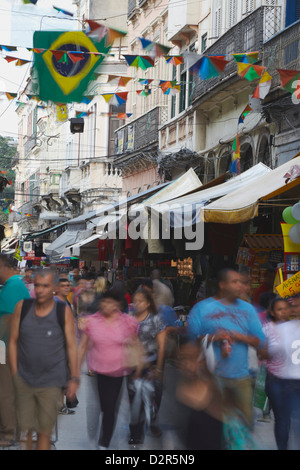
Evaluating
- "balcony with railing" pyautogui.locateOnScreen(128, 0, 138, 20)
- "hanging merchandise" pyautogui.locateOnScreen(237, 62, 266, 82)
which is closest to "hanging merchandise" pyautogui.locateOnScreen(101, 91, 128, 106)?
"hanging merchandise" pyautogui.locateOnScreen(237, 62, 266, 82)

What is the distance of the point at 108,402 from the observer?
759 centimetres

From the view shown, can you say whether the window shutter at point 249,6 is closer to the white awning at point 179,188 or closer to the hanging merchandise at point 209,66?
the white awning at point 179,188

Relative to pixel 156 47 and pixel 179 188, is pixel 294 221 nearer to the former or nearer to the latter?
pixel 156 47

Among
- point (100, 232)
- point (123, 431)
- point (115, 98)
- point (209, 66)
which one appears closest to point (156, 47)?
point (209, 66)

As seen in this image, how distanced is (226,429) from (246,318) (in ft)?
3.47

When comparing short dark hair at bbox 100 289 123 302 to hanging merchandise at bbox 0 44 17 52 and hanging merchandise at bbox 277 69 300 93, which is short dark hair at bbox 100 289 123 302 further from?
hanging merchandise at bbox 0 44 17 52

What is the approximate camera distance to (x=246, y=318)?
21.8ft

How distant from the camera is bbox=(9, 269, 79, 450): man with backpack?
6.59m

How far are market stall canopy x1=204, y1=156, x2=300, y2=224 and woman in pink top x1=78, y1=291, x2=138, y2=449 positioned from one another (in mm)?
3743

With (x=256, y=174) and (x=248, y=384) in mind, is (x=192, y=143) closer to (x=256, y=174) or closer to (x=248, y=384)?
(x=256, y=174)

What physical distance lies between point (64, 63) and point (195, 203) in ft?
11.8

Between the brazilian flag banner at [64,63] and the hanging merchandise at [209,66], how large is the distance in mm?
1803

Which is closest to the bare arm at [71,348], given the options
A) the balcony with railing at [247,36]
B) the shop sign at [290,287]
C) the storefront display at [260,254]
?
the shop sign at [290,287]

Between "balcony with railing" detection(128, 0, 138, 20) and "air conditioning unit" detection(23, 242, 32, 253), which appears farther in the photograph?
"air conditioning unit" detection(23, 242, 32, 253)
